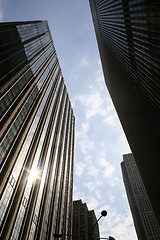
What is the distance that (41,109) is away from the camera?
6128cm

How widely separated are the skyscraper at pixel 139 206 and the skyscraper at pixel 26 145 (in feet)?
354

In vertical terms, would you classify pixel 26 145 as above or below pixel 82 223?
below

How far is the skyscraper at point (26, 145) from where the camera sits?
1348 inches

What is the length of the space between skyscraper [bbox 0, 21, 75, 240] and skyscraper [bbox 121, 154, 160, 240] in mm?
107837

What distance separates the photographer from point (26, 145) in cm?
4525

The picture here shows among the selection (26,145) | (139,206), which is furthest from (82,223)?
(26,145)

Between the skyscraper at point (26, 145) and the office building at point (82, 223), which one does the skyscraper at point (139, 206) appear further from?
the skyscraper at point (26, 145)

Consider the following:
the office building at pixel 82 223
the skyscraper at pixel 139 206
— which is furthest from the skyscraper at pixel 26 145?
the skyscraper at pixel 139 206

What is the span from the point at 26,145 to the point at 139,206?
144 m

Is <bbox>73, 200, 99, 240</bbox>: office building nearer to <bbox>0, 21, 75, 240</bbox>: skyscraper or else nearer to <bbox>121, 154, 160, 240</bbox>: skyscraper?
<bbox>0, 21, 75, 240</bbox>: skyscraper

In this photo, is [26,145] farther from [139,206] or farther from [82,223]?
[139,206]

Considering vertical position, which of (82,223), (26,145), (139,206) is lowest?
(26,145)

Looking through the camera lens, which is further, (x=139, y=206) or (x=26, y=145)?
(x=139, y=206)

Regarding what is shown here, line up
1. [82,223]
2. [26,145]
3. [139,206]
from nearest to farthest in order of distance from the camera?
1. [26,145]
2. [82,223]
3. [139,206]
